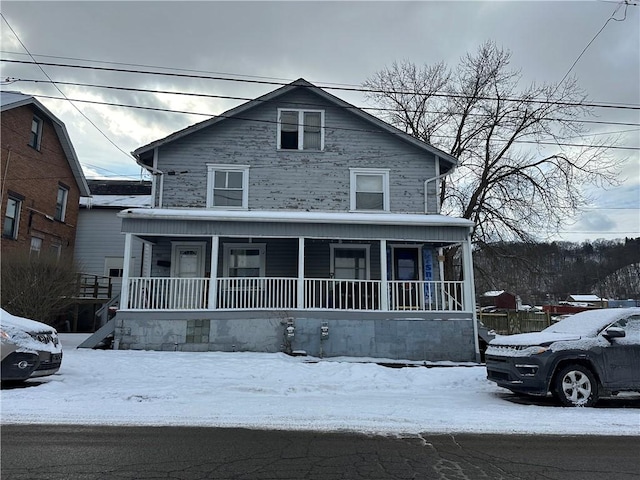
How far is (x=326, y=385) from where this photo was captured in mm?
8984

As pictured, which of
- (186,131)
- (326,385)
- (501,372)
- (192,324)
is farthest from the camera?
(186,131)

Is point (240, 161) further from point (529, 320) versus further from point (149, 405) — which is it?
point (529, 320)

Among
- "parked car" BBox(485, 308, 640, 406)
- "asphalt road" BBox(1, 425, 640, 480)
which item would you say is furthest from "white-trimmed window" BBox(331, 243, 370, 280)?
"asphalt road" BBox(1, 425, 640, 480)

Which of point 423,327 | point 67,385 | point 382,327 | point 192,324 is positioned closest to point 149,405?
point 67,385

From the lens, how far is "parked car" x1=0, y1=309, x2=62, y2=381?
7555 millimetres

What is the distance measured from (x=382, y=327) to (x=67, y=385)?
316 inches

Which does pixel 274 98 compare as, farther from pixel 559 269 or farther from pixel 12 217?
pixel 559 269

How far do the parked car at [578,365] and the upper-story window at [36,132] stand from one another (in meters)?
21.9

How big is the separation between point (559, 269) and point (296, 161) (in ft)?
200

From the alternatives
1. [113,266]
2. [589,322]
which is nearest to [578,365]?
[589,322]

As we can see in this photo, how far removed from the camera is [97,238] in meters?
25.0

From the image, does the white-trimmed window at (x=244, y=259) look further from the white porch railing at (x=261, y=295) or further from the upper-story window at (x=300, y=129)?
the upper-story window at (x=300, y=129)

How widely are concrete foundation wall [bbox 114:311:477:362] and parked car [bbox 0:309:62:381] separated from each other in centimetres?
432

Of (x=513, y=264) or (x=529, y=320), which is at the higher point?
(x=513, y=264)
